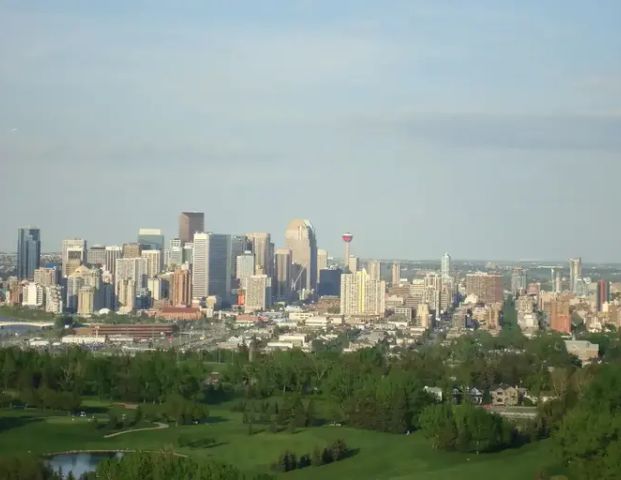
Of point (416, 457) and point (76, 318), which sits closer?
point (416, 457)

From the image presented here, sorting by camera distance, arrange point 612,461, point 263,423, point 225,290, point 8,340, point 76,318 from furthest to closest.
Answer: point 225,290, point 76,318, point 8,340, point 263,423, point 612,461

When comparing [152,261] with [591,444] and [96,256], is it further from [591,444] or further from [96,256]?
[591,444]

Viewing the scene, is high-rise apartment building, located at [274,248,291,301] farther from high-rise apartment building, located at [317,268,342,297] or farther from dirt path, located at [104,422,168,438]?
dirt path, located at [104,422,168,438]

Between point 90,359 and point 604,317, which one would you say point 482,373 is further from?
point 604,317

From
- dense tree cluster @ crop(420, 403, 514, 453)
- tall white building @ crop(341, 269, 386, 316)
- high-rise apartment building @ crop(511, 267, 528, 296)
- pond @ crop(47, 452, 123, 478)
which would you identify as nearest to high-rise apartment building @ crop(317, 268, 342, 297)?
high-rise apartment building @ crop(511, 267, 528, 296)

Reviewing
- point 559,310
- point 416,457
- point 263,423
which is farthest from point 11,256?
point 416,457

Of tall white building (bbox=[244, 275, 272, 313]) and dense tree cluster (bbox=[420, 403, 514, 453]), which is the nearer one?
dense tree cluster (bbox=[420, 403, 514, 453])
